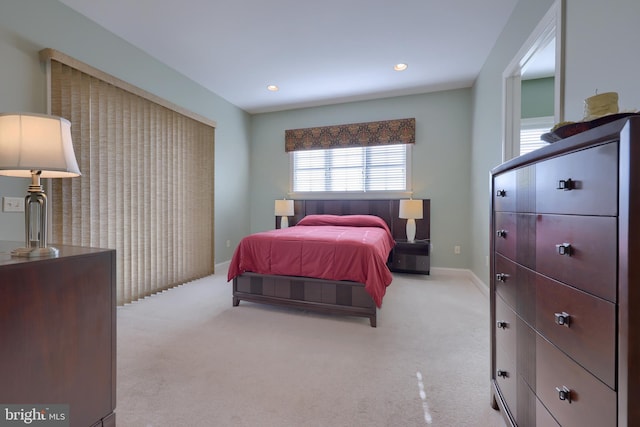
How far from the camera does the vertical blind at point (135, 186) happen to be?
2346mm

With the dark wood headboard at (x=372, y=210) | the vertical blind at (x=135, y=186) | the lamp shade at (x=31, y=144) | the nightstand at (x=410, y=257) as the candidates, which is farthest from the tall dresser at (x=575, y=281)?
the vertical blind at (x=135, y=186)

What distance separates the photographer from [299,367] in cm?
167

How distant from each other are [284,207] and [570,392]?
403 centimetres

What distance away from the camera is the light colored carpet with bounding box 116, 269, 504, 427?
1305 millimetres

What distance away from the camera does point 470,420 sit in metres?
1.27

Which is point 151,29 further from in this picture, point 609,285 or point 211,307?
point 609,285

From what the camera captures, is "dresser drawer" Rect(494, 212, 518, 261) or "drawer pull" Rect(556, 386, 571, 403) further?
"dresser drawer" Rect(494, 212, 518, 261)

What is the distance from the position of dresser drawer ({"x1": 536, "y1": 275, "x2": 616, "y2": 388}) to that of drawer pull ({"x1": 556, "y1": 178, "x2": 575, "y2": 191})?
266mm

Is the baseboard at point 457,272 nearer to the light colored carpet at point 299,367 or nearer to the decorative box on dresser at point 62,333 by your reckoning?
the light colored carpet at point 299,367

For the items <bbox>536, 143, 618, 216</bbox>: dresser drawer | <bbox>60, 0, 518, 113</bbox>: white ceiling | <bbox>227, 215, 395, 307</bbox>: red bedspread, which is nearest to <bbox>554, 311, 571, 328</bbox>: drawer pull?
<bbox>536, 143, 618, 216</bbox>: dresser drawer

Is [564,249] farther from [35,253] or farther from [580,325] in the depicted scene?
[35,253]

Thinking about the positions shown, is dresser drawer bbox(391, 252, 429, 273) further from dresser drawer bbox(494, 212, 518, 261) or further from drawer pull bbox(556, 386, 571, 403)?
drawer pull bbox(556, 386, 571, 403)

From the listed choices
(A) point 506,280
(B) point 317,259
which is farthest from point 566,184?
(B) point 317,259

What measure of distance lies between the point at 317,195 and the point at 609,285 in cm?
420
